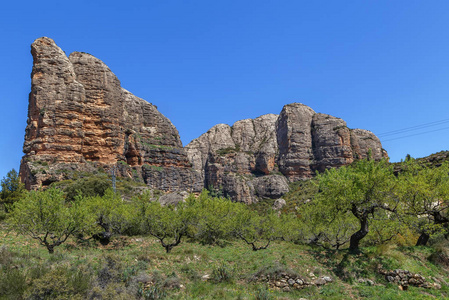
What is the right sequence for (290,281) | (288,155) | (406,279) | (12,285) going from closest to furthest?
(12,285), (406,279), (290,281), (288,155)

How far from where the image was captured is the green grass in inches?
581

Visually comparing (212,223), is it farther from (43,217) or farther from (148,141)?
(148,141)

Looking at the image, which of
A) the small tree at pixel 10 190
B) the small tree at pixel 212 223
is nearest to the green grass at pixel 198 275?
the small tree at pixel 212 223

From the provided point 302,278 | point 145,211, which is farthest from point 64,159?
point 302,278

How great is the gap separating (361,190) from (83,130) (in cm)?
8717

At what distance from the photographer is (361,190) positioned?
22938mm

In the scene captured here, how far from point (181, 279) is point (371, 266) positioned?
14.8 m

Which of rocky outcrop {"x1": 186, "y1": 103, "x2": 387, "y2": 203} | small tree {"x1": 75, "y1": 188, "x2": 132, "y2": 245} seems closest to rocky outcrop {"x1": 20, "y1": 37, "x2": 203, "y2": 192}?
rocky outcrop {"x1": 186, "y1": 103, "x2": 387, "y2": 203}

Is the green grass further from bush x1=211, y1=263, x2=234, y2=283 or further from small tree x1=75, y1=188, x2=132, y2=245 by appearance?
small tree x1=75, y1=188, x2=132, y2=245

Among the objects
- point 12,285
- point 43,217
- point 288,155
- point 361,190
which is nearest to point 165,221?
point 43,217

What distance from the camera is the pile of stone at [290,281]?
A: 63.1ft

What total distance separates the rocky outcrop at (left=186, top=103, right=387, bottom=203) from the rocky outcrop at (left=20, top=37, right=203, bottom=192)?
98.8 feet

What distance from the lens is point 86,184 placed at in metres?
60.8

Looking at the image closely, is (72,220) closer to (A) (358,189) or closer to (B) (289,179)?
(A) (358,189)
